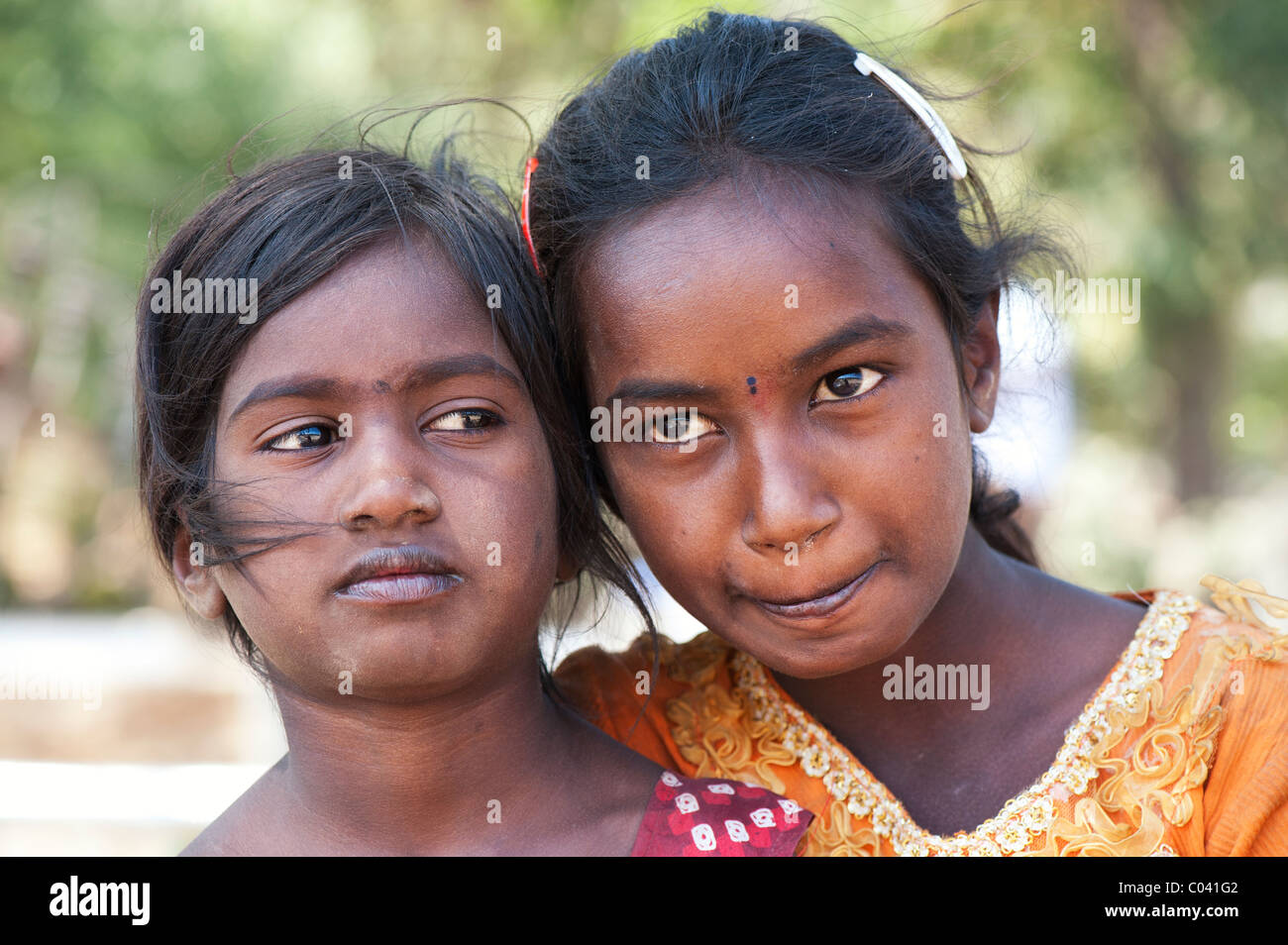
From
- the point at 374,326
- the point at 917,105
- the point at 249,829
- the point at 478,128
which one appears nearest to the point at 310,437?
the point at 374,326

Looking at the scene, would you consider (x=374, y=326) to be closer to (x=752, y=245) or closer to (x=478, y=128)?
(x=752, y=245)

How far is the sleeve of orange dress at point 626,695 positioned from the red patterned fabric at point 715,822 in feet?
0.67

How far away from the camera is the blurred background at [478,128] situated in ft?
17.6

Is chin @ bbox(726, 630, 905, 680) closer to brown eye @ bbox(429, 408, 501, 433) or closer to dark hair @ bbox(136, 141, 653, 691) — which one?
dark hair @ bbox(136, 141, 653, 691)

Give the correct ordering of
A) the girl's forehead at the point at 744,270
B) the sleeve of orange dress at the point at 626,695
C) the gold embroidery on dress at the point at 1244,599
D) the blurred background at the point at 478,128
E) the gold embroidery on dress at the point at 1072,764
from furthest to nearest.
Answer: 1. the blurred background at the point at 478,128
2. the sleeve of orange dress at the point at 626,695
3. the gold embroidery on dress at the point at 1244,599
4. the gold embroidery on dress at the point at 1072,764
5. the girl's forehead at the point at 744,270

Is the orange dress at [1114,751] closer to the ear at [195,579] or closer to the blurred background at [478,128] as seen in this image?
the ear at [195,579]

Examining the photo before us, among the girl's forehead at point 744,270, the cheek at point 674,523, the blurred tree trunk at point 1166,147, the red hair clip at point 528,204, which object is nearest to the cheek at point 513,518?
the cheek at point 674,523

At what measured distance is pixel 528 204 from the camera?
78.0 inches

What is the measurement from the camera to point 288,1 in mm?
6504

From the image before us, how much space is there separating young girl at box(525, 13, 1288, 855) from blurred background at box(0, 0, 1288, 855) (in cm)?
202

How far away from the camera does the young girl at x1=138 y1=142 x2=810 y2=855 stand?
1.62 metres

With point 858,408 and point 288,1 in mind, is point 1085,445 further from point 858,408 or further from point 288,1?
point 858,408

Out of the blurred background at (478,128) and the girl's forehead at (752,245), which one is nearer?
the girl's forehead at (752,245)
